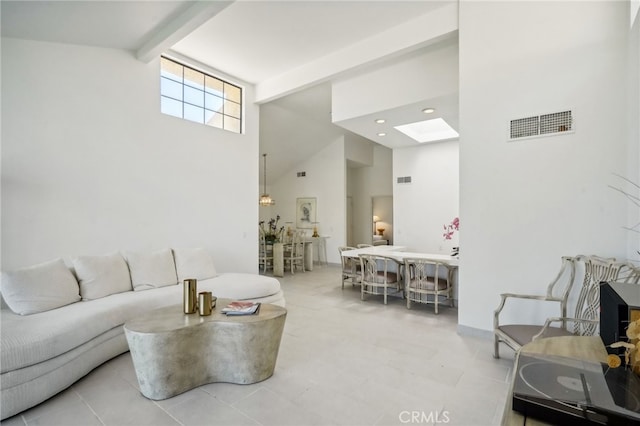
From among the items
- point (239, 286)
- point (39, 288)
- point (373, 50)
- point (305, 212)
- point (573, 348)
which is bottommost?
point (239, 286)

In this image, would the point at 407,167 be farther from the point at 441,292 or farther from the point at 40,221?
the point at 40,221

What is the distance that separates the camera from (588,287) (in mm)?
2773

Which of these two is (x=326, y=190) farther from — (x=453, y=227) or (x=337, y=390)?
(x=337, y=390)

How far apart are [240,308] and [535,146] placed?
132 inches

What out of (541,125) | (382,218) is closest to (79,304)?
(541,125)

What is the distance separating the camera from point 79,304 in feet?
10.1

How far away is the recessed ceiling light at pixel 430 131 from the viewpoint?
6.44 meters

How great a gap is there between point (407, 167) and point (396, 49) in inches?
145

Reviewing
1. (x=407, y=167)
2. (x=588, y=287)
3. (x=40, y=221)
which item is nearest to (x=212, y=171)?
(x=40, y=221)

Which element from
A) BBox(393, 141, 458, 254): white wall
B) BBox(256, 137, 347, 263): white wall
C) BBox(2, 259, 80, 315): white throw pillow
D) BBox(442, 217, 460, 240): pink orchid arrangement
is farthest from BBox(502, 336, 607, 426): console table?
BBox(256, 137, 347, 263): white wall

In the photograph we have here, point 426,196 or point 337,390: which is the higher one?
point 426,196

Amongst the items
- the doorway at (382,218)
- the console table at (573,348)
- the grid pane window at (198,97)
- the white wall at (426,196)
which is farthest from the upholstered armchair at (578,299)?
the doorway at (382,218)

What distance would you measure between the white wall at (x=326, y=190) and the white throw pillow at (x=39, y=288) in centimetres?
657

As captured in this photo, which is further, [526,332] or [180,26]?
[180,26]
